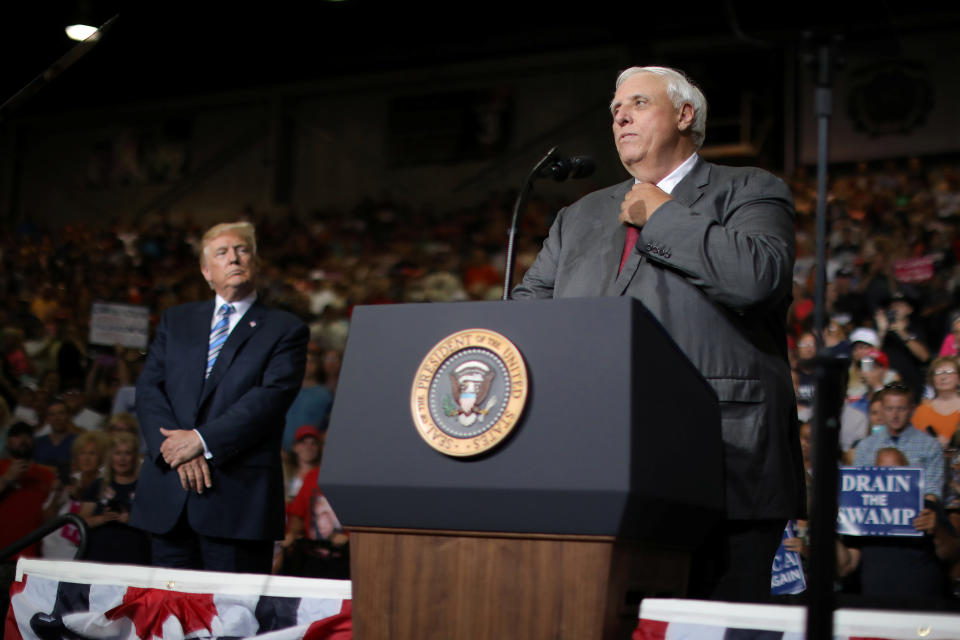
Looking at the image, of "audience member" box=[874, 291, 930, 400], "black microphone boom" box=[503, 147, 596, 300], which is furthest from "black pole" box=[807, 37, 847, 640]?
"audience member" box=[874, 291, 930, 400]

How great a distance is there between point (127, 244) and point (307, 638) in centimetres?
1265

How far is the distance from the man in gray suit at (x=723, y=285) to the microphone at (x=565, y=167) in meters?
0.23

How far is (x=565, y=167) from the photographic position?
7.73 ft

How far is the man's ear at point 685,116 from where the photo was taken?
214 centimetres

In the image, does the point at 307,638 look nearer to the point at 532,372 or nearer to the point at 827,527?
the point at 532,372

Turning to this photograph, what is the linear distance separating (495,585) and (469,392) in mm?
279

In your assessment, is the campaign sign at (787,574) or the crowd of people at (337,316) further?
the crowd of people at (337,316)

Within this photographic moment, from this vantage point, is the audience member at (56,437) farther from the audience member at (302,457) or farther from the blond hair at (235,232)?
the blond hair at (235,232)

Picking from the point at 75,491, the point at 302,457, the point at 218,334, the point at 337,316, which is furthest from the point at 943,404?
the point at 337,316

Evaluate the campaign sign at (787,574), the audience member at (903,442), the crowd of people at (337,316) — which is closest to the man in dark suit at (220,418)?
the crowd of people at (337,316)

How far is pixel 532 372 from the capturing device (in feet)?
5.33

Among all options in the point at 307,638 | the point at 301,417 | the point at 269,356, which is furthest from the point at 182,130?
the point at 307,638

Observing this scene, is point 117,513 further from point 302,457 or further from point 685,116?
point 685,116

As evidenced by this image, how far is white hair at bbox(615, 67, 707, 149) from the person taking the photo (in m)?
2.12
